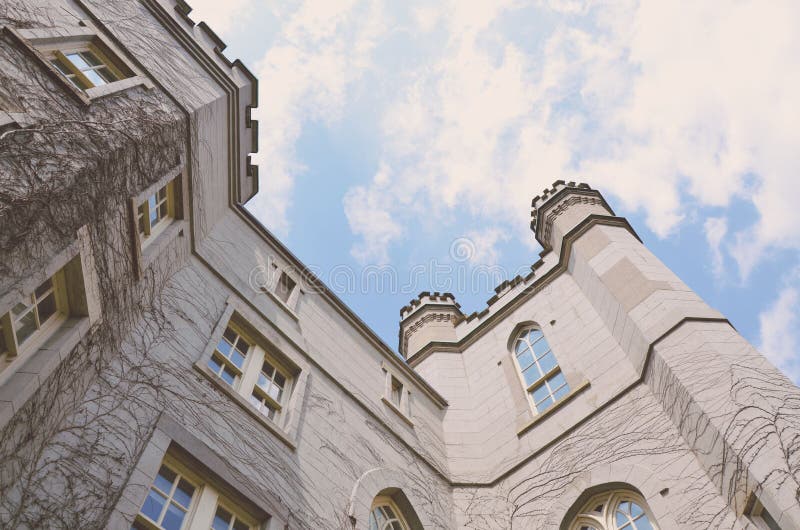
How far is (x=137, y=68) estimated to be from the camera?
9.23m

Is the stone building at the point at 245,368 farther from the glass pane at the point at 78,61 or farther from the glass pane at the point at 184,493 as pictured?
the glass pane at the point at 78,61

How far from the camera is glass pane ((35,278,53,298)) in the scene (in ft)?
20.6

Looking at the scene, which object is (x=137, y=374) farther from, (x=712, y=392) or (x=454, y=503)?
(x=712, y=392)

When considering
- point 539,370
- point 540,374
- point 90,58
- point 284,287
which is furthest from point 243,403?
point 539,370

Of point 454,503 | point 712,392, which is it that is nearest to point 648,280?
point 712,392

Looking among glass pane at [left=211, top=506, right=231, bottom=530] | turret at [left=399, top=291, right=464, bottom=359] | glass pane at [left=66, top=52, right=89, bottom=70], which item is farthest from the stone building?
turret at [left=399, top=291, right=464, bottom=359]

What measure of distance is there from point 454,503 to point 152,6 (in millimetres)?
10388

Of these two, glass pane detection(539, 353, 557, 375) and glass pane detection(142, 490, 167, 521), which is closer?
glass pane detection(142, 490, 167, 521)

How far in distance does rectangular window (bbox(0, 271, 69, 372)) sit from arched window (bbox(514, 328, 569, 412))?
944 cm

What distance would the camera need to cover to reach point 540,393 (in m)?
13.9

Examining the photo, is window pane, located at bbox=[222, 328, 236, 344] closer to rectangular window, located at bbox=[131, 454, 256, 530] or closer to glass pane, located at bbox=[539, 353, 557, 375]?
rectangular window, located at bbox=[131, 454, 256, 530]

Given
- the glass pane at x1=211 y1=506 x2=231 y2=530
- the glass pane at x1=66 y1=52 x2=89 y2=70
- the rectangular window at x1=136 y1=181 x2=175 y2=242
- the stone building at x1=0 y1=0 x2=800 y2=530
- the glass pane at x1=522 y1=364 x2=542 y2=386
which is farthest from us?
the glass pane at x1=522 y1=364 x2=542 y2=386

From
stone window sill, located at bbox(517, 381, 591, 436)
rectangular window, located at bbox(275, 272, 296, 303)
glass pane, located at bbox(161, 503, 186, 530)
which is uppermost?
rectangular window, located at bbox(275, 272, 296, 303)

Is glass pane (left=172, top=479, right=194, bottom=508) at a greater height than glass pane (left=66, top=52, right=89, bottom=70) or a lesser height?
lesser
